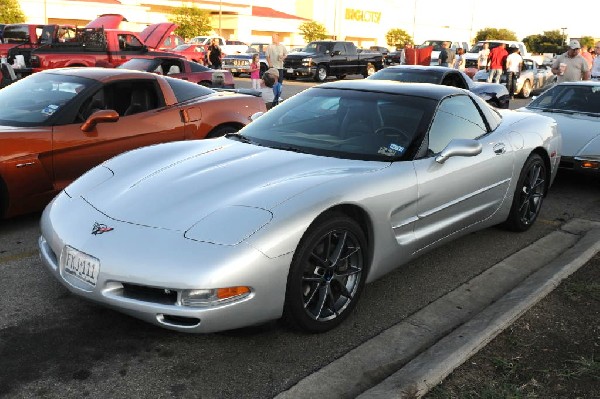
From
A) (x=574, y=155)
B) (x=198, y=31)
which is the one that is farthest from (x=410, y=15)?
(x=574, y=155)

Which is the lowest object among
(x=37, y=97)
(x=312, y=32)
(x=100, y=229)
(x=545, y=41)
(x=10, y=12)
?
(x=100, y=229)

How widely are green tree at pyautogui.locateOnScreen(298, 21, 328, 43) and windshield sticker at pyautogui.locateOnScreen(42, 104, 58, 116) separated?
57.6 meters

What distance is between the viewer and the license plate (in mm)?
3125

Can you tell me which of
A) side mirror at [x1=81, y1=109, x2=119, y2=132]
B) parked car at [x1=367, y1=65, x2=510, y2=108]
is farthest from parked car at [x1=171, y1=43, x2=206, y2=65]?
side mirror at [x1=81, y1=109, x2=119, y2=132]

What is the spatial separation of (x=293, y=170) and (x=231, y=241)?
852 millimetres

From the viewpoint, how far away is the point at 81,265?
3201 mm

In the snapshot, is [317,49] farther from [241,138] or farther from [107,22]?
[241,138]

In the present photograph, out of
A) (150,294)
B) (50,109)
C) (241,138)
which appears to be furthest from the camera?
(50,109)

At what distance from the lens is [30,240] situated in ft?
16.5

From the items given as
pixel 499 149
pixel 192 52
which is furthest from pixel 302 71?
pixel 499 149

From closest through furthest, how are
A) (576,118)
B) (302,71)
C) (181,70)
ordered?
(576,118) < (181,70) < (302,71)

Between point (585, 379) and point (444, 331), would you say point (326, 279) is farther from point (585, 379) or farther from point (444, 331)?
point (585, 379)

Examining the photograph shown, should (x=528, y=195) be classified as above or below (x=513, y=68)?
below

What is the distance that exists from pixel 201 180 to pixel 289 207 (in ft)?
2.25
